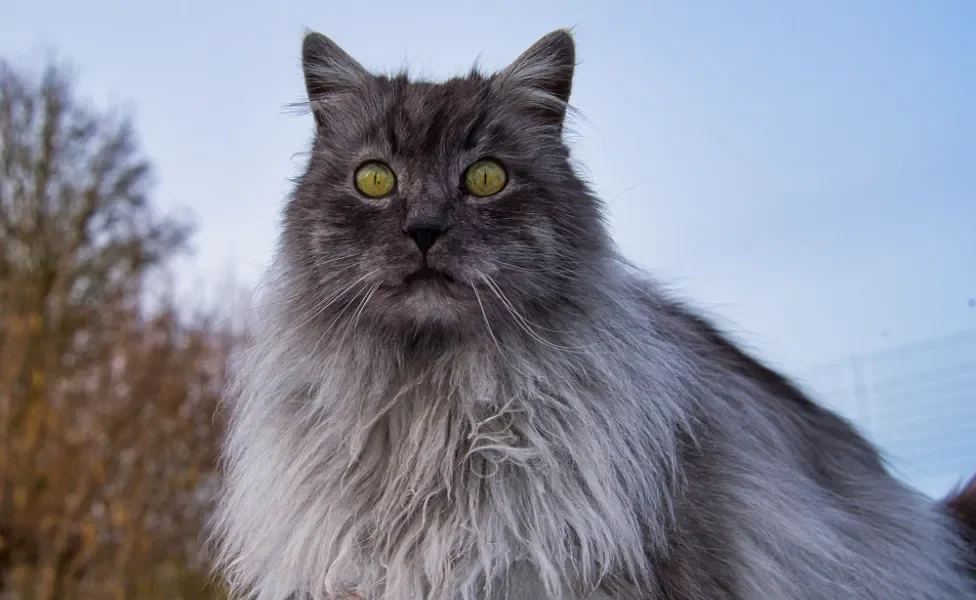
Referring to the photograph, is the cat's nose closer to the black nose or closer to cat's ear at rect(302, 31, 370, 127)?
the black nose

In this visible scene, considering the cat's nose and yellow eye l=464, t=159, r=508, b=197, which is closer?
the cat's nose

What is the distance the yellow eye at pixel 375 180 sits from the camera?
1.65m

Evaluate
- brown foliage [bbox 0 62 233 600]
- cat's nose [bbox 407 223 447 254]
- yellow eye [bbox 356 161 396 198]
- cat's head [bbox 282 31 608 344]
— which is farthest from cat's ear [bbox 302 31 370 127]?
brown foliage [bbox 0 62 233 600]

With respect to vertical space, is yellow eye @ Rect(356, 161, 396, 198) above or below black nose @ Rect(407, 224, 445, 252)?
above

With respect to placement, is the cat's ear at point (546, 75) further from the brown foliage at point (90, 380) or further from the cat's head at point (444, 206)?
the brown foliage at point (90, 380)

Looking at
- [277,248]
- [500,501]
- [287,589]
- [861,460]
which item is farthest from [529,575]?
[861,460]

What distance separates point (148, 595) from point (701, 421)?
420 centimetres

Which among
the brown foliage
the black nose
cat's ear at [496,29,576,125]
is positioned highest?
cat's ear at [496,29,576,125]

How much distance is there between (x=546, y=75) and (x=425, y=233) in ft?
2.31

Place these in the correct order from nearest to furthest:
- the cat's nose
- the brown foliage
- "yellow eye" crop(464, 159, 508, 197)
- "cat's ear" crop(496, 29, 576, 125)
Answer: the cat's nose, "yellow eye" crop(464, 159, 508, 197), "cat's ear" crop(496, 29, 576, 125), the brown foliage

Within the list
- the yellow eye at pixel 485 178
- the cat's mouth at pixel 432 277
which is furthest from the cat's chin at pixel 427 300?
the yellow eye at pixel 485 178

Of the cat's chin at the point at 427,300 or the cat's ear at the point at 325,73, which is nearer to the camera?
the cat's chin at the point at 427,300

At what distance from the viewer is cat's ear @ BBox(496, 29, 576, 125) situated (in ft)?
6.20

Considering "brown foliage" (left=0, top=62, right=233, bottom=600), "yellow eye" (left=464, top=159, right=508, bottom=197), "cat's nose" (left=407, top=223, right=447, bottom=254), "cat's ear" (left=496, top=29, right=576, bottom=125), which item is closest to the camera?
"cat's nose" (left=407, top=223, right=447, bottom=254)
